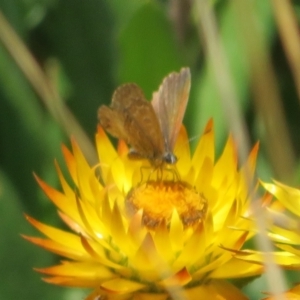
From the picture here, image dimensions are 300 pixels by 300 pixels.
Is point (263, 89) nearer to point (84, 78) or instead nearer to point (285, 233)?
point (285, 233)

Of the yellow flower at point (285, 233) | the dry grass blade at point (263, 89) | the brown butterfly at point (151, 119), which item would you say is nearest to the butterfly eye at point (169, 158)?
the brown butterfly at point (151, 119)

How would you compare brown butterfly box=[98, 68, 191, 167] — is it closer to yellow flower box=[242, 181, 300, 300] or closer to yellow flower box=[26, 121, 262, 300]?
yellow flower box=[26, 121, 262, 300]

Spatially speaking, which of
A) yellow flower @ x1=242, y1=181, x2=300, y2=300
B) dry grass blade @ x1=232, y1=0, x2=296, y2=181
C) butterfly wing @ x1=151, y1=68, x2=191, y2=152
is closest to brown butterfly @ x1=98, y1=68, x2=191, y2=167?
butterfly wing @ x1=151, y1=68, x2=191, y2=152

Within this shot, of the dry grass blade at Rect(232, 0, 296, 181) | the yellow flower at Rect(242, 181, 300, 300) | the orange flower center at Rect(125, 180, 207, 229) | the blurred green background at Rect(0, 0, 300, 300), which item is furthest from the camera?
the blurred green background at Rect(0, 0, 300, 300)

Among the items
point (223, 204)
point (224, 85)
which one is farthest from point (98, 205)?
point (224, 85)

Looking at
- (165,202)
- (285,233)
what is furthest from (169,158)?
(285,233)

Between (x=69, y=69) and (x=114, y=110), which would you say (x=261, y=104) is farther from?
(x=69, y=69)
